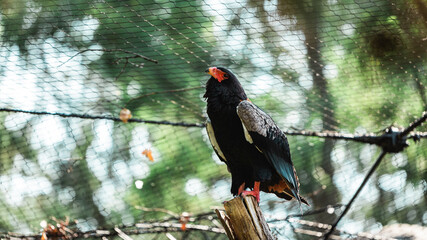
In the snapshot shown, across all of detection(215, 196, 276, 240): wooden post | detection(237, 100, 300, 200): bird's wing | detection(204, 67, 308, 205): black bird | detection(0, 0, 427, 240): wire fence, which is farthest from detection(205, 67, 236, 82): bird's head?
detection(215, 196, 276, 240): wooden post

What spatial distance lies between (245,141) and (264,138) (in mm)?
104

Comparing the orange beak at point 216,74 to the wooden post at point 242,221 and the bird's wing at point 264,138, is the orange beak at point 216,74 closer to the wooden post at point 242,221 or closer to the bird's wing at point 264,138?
the bird's wing at point 264,138

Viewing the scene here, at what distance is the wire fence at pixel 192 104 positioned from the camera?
3.50 m

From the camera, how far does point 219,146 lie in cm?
286

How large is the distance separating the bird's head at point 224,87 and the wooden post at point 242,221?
66cm

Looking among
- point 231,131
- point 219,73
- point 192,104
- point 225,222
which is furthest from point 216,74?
point 192,104

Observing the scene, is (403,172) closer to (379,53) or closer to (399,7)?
(379,53)

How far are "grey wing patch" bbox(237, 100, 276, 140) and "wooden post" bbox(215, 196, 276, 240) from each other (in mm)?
458

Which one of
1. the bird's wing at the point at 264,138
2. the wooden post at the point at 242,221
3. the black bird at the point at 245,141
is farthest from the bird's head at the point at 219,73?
the wooden post at the point at 242,221

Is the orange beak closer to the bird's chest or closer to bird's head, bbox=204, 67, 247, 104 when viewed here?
bird's head, bbox=204, 67, 247, 104

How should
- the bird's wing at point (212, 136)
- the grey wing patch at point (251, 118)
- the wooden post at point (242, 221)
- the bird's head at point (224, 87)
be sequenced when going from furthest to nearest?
1. the bird's wing at point (212, 136)
2. the bird's head at point (224, 87)
3. the grey wing patch at point (251, 118)
4. the wooden post at point (242, 221)

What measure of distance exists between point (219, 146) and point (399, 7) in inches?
62.6

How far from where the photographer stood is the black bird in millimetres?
2709

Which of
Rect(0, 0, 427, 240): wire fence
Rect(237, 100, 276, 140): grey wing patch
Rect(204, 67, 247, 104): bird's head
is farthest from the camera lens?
Rect(0, 0, 427, 240): wire fence
